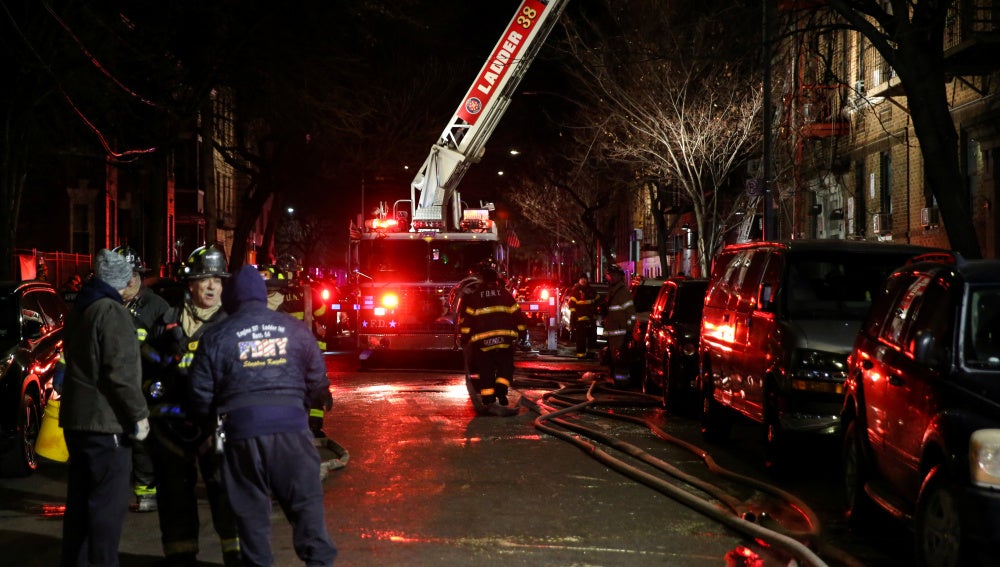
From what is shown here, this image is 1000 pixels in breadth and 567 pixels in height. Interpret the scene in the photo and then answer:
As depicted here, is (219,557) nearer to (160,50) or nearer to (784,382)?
(784,382)

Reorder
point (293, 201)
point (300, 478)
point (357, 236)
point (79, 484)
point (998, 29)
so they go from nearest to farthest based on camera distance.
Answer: point (300, 478), point (79, 484), point (998, 29), point (357, 236), point (293, 201)

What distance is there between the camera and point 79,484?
6270 millimetres

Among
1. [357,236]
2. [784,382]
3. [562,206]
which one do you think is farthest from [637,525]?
[562,206]

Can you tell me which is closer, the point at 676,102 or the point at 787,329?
the point at 787,329

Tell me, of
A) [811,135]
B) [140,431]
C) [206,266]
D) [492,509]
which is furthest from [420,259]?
[140,431]

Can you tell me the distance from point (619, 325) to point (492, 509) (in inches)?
427

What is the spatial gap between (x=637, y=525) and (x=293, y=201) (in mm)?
57122

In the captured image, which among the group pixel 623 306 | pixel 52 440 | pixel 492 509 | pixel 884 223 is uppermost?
pixel 884 223

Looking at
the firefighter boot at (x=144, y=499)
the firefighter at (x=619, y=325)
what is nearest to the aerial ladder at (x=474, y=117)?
the firefighter at (x=619, y=325)

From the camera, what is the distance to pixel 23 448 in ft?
33.3

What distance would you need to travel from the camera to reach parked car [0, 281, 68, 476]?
33.2 feet

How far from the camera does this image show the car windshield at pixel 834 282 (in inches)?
412

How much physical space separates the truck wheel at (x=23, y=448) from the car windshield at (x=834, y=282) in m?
6.69

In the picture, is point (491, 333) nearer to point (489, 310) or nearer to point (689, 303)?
point (489, 310)
